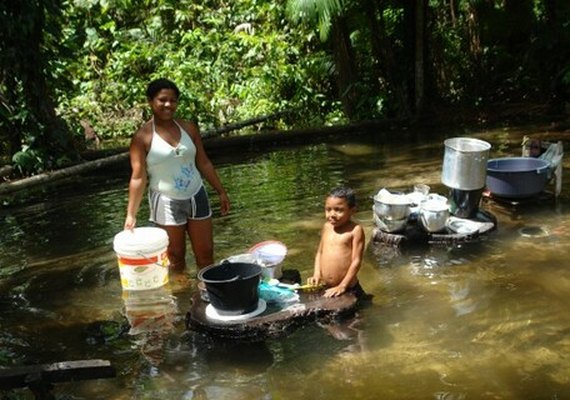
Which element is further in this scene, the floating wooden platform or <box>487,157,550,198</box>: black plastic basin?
<box>487,157,550,198</box>: black plastic basin

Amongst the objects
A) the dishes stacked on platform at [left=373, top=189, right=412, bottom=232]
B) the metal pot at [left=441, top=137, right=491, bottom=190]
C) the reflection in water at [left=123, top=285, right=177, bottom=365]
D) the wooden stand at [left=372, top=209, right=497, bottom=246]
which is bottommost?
the reflection in water at [left=123, top=285, right=177, bottom=365]

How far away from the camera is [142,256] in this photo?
4.99 metres

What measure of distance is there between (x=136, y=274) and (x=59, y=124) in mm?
5172

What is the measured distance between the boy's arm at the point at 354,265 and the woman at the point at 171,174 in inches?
46.6

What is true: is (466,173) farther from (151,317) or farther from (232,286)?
(151,317)

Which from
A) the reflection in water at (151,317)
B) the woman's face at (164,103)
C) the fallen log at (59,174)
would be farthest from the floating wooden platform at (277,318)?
the fallen log at (59,174)

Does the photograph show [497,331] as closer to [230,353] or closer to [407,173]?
[230,353]

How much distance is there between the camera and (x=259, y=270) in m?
4.55

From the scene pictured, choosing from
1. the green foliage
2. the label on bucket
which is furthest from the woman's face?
the green foliage

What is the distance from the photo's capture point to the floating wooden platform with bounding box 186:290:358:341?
14.6 ft

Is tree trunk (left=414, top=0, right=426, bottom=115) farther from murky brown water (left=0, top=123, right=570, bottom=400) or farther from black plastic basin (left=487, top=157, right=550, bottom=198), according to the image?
black plastic basin (left=487, top=157, right=550, bottom=198)

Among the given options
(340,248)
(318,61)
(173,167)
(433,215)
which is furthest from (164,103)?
(318,61)

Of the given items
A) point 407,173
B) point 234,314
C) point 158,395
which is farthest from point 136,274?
point 407,173

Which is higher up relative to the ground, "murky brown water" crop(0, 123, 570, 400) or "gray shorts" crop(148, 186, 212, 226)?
"gray shorts" crop(148, 186, 212, 226)
